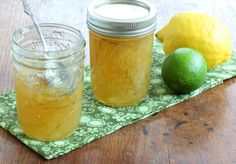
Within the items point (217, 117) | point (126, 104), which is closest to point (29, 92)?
point (126, 104)

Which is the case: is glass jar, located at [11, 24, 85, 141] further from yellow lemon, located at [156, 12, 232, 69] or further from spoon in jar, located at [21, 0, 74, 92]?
yellow lemon, located at [156, 12, 232, 69]

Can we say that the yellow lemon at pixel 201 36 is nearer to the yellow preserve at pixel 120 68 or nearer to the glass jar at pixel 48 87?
the yellow preserve at pixel 120 68

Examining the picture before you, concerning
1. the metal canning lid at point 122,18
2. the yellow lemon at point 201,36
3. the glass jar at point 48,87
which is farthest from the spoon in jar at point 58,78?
the yellow lemon at point 201,36

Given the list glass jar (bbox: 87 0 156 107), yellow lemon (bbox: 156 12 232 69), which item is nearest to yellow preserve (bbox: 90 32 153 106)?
glass jar (bbox: 87 0 156 107)

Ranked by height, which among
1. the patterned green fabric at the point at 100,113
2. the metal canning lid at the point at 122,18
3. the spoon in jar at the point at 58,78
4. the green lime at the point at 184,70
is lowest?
the patterned green fabric at the point at 100,113

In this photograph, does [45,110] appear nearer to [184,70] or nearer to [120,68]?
[120,68]

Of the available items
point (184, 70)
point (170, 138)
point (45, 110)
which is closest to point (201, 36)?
point (184, 70)
